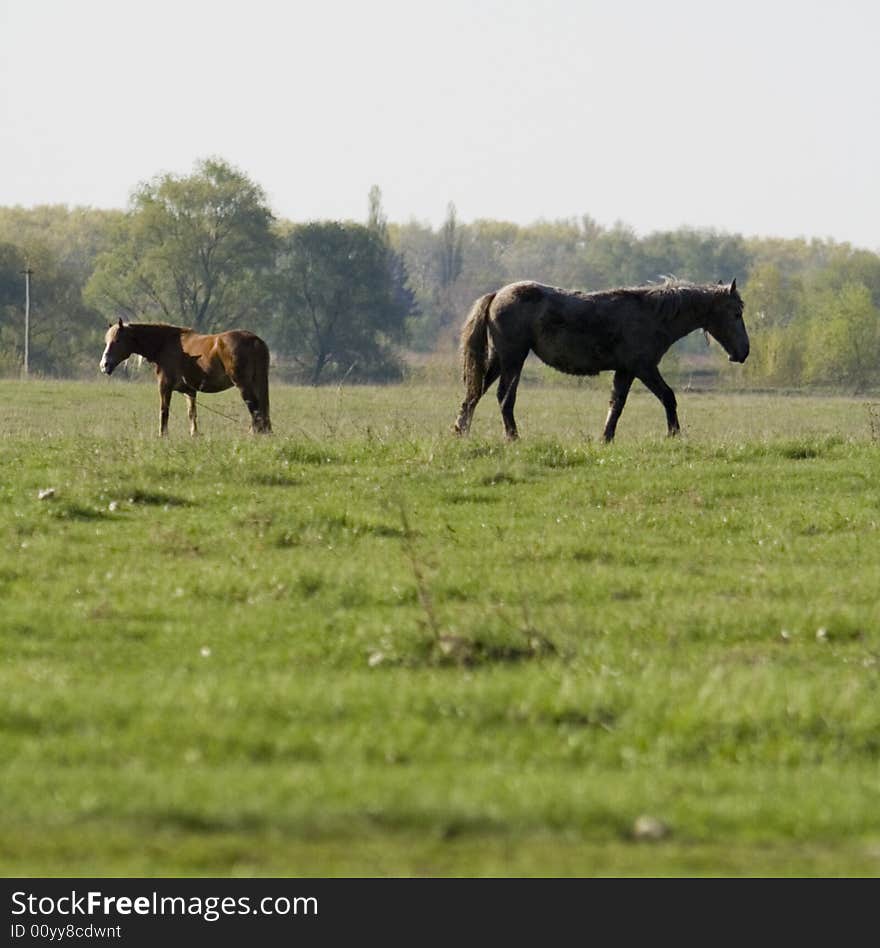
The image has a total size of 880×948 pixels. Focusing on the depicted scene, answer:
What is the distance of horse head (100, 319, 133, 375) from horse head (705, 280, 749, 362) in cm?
941

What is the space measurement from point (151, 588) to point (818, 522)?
22.6 ft

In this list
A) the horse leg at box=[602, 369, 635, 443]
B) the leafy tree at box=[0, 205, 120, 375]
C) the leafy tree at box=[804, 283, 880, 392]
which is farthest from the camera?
the leafy tree at box=[804, 283, 880, 392]

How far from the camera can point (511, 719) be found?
9.16m

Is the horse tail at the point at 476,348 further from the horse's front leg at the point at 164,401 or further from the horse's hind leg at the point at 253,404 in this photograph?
the horse's front leg at the point at 164,401

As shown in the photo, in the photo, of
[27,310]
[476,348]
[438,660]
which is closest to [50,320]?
[27,310]

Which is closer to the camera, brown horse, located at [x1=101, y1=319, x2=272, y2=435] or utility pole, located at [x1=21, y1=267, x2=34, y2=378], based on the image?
brown horse, located at [x1=101, y1=319, x2=272, y2=435]

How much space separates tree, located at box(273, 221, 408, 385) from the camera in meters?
106

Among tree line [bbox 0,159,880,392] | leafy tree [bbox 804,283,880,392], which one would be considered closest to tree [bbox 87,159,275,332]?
tree line [bbox 0,159,880,392]

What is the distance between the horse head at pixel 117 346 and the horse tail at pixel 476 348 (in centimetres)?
649

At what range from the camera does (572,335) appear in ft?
77.1

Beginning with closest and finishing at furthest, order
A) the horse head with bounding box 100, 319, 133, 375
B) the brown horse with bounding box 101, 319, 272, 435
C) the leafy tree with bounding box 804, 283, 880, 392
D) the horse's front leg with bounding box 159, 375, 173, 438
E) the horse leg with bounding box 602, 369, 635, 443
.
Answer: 1. the horse leg with bounding box 602, 369, 635, 443
2. the horse's front leg with bounding box 159, 375, 173, 438
3. the brown horse with bounding box 101, 319, 272, 435
4. the horse head with bounding box 100, 319, 133, 375
5. the leafy tree with bounding box 804, 283, 880, 392

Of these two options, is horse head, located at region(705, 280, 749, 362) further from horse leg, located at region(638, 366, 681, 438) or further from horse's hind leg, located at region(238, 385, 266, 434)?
horse's hind leg, located at region(238, 385, 266, 434)

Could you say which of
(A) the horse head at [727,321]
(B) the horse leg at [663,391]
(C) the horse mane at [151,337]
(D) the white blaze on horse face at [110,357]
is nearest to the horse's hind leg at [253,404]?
(C) the horse mane at [151,337]
